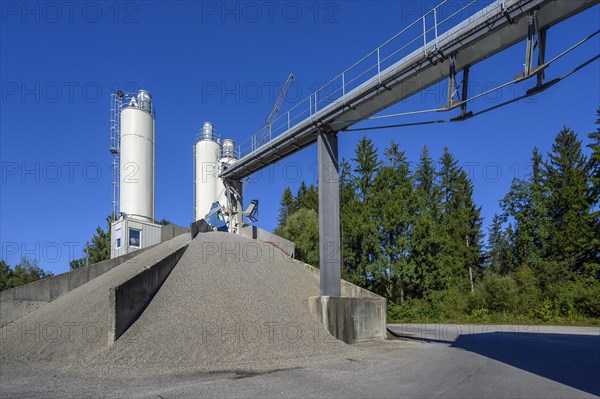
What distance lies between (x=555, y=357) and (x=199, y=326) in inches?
393

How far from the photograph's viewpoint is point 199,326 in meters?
12.4

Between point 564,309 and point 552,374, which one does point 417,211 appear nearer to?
point 564,309

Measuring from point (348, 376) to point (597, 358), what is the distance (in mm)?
7231

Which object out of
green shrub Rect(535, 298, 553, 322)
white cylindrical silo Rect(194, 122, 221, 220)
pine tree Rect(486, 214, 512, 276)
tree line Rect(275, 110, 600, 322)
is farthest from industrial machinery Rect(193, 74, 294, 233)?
pine tree Rect(486, 214, 512, 276)

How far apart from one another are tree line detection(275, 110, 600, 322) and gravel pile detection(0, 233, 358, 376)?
1938 centimetres

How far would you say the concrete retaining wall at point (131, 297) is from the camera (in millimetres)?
11250

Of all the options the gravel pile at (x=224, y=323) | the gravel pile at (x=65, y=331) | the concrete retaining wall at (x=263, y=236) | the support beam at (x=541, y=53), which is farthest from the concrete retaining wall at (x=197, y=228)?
the support beam at (x=541, y=53)

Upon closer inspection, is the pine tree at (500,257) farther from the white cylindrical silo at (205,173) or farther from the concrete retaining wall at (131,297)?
the concrete retaining wall at (131,297)

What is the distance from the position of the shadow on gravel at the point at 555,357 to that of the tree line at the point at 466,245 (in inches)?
606

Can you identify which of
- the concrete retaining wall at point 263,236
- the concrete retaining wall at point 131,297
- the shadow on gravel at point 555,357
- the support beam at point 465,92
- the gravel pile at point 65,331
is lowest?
the shadow on gravel at point 555,357

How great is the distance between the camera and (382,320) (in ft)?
→ 57.8

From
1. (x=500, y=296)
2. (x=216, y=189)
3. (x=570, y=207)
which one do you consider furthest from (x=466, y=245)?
(x=216, y=189)

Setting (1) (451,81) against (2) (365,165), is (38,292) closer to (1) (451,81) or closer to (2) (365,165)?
(1) (451,81)

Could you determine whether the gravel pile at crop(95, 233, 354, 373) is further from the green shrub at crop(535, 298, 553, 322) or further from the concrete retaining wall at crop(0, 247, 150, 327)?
the green shrub at crop(535, 298, 553, 322)
